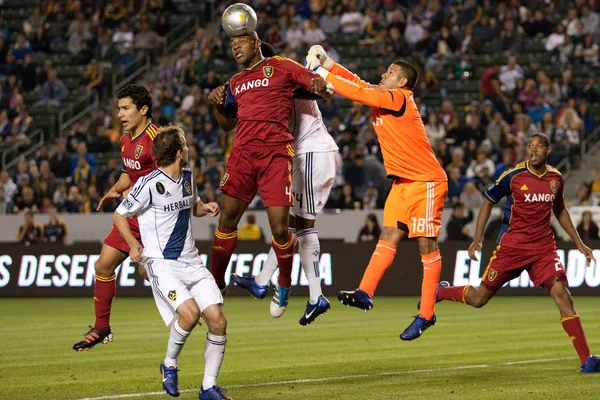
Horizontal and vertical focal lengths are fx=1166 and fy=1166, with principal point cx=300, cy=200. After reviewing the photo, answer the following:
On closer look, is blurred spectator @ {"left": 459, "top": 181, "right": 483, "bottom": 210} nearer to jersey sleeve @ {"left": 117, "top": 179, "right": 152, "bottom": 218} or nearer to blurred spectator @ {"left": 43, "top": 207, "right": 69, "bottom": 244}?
blurred spectator @ {"left": 43, "top": 207, "right": 69, "bottom": 244}

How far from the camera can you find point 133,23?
32.5 m

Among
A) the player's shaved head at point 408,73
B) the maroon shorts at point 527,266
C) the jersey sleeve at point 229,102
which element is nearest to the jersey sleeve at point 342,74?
the player's shaved head at point 408,73

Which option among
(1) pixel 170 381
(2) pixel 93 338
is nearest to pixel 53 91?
(2) pixel 93 338

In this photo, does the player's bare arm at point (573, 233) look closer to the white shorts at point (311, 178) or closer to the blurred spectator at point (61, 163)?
the white shorts at point (311, 178)

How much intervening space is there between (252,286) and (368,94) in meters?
2.26

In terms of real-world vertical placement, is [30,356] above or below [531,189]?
below

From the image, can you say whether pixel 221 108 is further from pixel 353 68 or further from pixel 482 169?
pixel 353 68

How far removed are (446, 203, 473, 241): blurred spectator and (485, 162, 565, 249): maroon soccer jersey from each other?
10229 mm

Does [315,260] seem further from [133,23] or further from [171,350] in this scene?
[133,23]

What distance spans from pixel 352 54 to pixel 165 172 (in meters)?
19.5

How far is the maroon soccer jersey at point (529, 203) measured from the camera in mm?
12008

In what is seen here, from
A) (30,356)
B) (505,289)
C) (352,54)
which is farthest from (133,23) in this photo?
(30,356)

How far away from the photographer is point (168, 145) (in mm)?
9555

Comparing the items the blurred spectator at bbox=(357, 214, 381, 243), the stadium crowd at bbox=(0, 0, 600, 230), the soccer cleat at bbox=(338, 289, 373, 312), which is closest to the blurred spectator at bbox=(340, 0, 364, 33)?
the stadium crowd at bbox=(0, 0, 600, 230)
